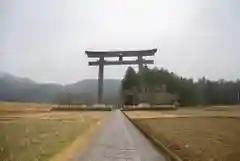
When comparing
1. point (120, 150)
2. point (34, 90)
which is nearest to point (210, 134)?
point (120, 150)

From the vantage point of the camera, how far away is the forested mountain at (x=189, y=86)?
4203 mm

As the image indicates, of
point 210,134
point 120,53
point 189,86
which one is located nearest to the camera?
point 210,134

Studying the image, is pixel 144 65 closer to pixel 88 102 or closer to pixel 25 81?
pixel 88 102

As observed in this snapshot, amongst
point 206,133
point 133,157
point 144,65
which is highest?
point 144,65

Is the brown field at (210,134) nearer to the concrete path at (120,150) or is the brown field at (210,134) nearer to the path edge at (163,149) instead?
the path edge at (163,149)

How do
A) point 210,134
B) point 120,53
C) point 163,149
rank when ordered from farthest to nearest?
point 163,149 < point 120,53 < point 210,134

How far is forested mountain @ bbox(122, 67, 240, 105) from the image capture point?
13.8 ft

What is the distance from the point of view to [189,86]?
4629 millimetres

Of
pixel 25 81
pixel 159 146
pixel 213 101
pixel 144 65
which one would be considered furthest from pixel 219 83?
pixel 25 81

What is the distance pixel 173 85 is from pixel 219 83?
2.64 feet

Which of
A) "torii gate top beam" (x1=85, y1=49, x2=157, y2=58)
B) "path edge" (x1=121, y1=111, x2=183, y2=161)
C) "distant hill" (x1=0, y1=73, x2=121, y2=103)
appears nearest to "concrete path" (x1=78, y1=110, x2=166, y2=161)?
"path edge" (x1=121, y1=111, x2=183, y2=161)

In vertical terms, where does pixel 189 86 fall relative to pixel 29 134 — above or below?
above

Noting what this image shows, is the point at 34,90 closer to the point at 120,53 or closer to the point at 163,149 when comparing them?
the point at 120,53

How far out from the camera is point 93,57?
5051 millimetres
